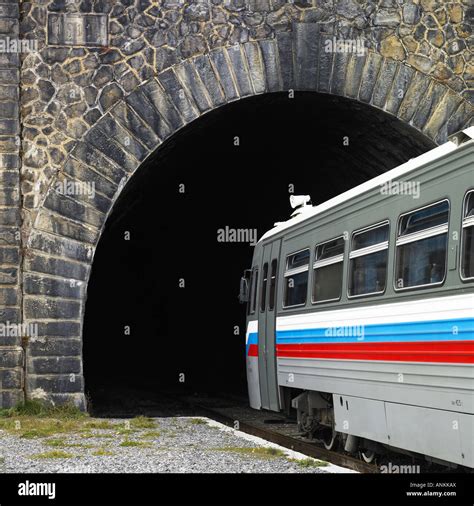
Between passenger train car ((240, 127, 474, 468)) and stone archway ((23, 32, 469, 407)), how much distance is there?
3103mm

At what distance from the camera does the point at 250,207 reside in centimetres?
2773

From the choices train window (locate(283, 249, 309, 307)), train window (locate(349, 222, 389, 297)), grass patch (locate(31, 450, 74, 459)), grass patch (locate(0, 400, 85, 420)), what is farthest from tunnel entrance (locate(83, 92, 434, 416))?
grass patch (locate(31, 450, 74, 459))

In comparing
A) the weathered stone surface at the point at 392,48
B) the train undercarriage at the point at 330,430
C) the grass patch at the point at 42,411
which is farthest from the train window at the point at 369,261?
the weathered stone surface at the point at 392,48

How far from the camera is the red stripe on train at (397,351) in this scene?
8.91 m

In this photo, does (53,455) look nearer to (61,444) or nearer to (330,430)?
(61,444)

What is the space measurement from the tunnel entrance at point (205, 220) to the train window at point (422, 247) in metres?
7.88

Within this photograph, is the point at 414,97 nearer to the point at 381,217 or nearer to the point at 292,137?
the point at 292,137

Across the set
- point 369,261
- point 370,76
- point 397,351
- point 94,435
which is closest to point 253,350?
point 94,435

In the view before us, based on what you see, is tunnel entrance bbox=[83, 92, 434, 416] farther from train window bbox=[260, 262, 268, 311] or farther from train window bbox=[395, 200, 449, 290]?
train window bbox=[395, 200, 449, 290]

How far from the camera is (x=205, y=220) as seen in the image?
28.9 metres

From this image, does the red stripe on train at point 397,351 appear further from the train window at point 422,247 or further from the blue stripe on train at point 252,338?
the blue stripe on train at point 252,338

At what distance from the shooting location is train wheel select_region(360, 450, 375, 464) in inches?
483

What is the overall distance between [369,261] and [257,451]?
2388mm
